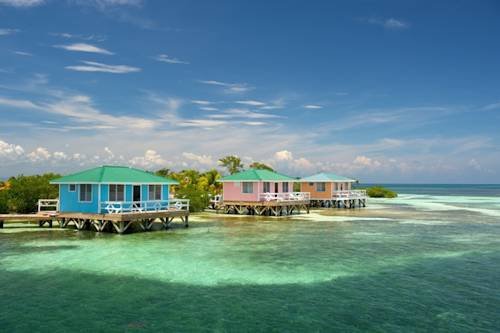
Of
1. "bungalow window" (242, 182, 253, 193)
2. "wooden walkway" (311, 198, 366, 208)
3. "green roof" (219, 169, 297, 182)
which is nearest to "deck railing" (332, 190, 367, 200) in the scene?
"wooden walkway" (311, 198, 366, 208)

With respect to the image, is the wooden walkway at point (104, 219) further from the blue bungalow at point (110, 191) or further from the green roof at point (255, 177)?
the green roof at point (255, 177)

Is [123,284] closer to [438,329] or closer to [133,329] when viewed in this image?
[133,329]

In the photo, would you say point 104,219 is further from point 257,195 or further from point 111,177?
point 257,195

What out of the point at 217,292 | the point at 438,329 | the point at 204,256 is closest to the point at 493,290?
the point at 438,329

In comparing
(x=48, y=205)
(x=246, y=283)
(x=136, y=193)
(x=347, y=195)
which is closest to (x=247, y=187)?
(x=136, y=193)

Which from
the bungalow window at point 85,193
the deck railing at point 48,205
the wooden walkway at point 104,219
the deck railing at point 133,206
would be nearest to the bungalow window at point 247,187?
the wooden walkway at point 104,219

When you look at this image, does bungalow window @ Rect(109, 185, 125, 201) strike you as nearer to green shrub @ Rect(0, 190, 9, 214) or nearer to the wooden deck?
green shrub @ Rect(0, 190, 9, 214)
